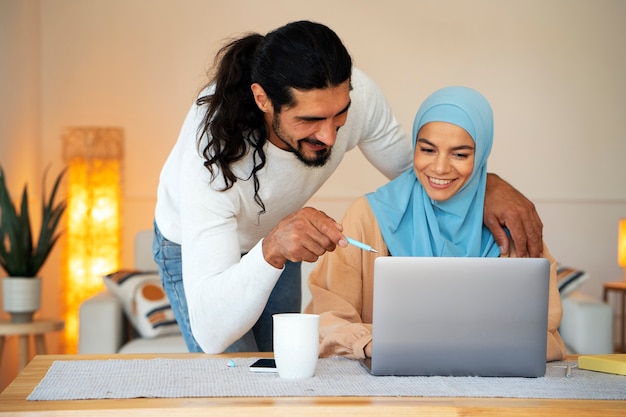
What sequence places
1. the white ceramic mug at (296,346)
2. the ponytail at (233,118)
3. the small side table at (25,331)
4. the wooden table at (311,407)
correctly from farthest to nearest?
the small side table at (25,331), the ponytail at (233,118), the white ceramic mug at (296,346), the wooden table at (311,407)

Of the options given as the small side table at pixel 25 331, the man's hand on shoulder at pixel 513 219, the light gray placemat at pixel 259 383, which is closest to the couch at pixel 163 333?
the small side table at pixel 25 331

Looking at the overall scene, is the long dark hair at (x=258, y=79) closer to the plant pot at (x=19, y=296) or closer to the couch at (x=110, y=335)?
the couch at (x=110, y=335)

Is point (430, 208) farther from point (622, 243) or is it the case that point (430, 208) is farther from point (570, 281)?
point (622, 243)

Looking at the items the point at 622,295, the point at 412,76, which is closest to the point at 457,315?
the point at 412,76

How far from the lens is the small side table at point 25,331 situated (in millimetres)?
3586

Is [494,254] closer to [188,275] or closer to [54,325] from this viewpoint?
[188,275]

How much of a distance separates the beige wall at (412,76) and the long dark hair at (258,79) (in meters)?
3.26

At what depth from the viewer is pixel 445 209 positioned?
1.96 m

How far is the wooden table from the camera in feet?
3.41

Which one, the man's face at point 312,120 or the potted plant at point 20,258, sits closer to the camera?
the man's face at point 312,120

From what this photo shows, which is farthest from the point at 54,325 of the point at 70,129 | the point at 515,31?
the point at 515,31

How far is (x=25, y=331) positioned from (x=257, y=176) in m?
2.33

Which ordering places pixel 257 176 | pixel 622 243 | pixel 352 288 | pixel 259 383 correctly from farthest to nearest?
pixel 622 243 → pixel 352 288 → pixel 257 176 → pixel 259 383

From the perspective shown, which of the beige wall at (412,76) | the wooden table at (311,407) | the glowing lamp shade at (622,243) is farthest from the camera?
the beige wall at (412,76)
